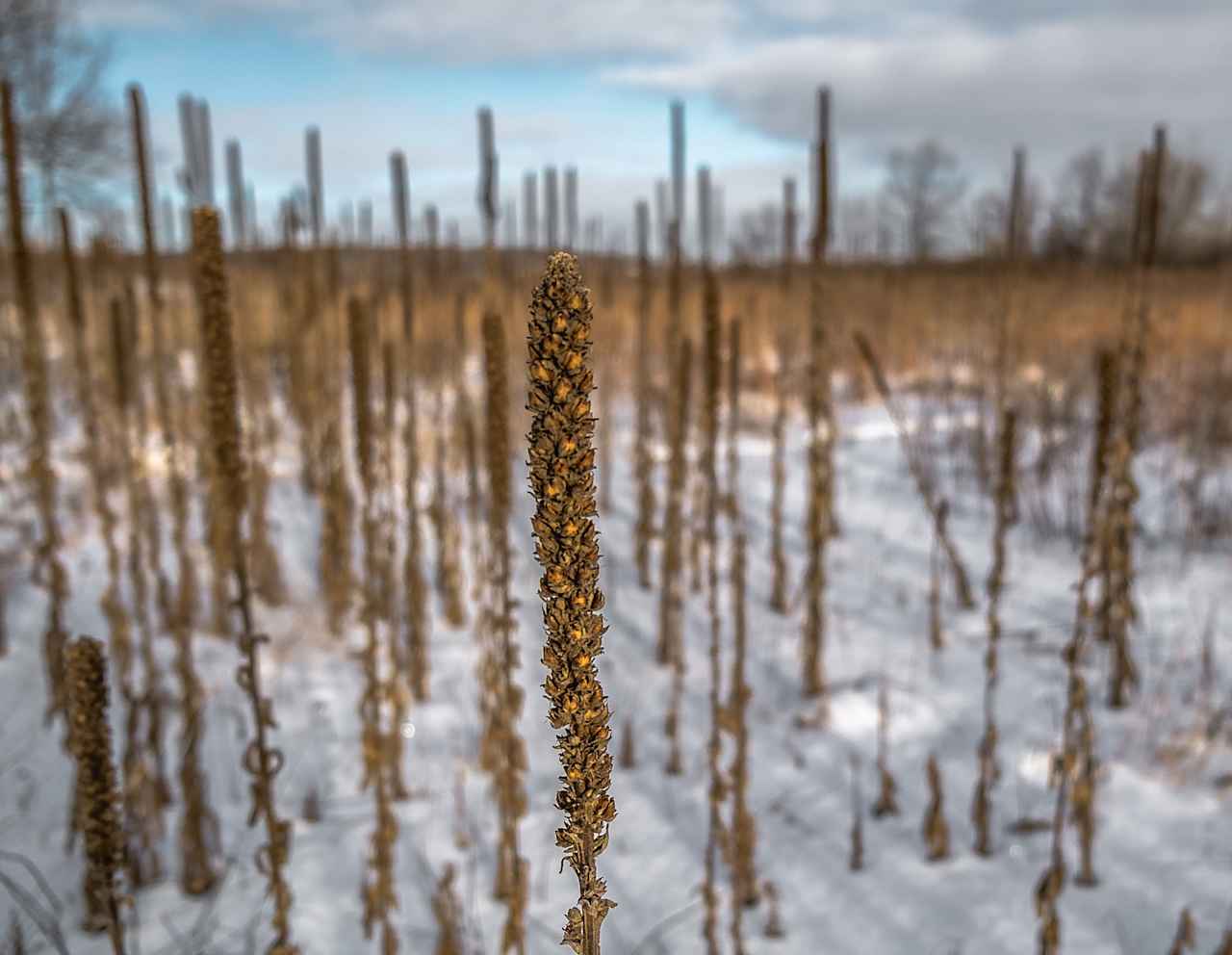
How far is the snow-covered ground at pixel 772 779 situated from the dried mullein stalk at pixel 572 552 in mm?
1593

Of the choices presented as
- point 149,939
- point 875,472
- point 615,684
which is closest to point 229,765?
point 149,939

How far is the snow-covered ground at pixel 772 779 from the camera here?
2.08 meters

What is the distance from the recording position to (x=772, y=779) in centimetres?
270

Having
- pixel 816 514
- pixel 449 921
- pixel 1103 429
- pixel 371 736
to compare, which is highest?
pixel 1103 429

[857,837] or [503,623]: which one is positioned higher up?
[503,623]

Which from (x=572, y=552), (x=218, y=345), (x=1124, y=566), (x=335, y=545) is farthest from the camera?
(x=335, y=545)

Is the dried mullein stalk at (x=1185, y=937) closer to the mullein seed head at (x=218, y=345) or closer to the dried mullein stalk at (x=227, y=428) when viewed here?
the dried mullein stalk at (x=227, y=428)

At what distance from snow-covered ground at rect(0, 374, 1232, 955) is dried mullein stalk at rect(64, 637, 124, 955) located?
0.88m

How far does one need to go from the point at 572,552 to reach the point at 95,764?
92 centimetres

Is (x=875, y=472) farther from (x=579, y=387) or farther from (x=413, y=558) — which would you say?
(x=579, y=387)

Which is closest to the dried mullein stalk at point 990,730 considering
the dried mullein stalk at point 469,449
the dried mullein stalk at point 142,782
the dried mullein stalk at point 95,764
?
the dried mullein stalk at point 469,449

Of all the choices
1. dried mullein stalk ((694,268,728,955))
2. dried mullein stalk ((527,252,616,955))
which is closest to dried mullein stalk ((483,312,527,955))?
dried mullein stalk ((694,268,728,955))

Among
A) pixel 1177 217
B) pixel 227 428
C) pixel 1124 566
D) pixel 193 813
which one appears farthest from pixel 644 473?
pixel 1177 217

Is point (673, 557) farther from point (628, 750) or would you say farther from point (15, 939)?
point (15, 939)
